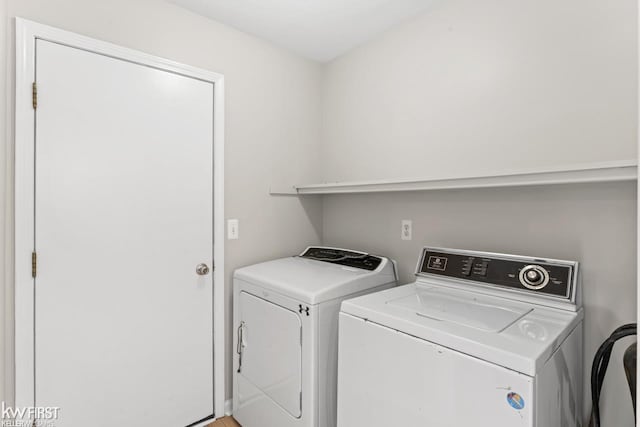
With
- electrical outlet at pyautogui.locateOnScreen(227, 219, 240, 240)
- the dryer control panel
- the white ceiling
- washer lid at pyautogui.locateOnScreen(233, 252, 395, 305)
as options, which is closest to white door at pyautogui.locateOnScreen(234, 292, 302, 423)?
washer lid at pyautogui.locateOnScreen(233, 252, 395, 305)

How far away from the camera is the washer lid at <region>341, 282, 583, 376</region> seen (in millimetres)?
972

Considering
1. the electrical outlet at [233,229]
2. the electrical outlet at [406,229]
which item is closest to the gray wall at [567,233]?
the electrical outlet at [406,229]

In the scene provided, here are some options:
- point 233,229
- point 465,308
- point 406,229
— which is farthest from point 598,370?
point 233,229

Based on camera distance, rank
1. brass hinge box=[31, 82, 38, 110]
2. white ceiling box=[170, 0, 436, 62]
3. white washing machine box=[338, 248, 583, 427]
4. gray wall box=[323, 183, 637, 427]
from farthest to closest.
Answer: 1. white ceiling box=[170, 0, 436, 62]
2. brass hinge box=[31, 82, 38, 110]
3. gray wall box=[323, 183, 637, 427]
4. white washing machine box=[338, 248, 583, 427]

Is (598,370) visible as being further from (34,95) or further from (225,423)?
(34,95)

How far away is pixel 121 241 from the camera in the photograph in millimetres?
1658

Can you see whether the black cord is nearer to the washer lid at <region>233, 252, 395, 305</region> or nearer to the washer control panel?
the washer control panel

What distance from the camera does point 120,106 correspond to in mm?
1640

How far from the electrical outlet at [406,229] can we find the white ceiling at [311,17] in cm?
123

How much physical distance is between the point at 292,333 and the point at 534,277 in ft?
3.64

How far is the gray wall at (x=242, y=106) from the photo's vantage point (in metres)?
1.44

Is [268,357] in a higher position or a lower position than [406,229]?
lower

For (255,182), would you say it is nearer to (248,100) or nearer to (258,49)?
(248,100)

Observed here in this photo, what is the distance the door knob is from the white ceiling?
4.81 feet
